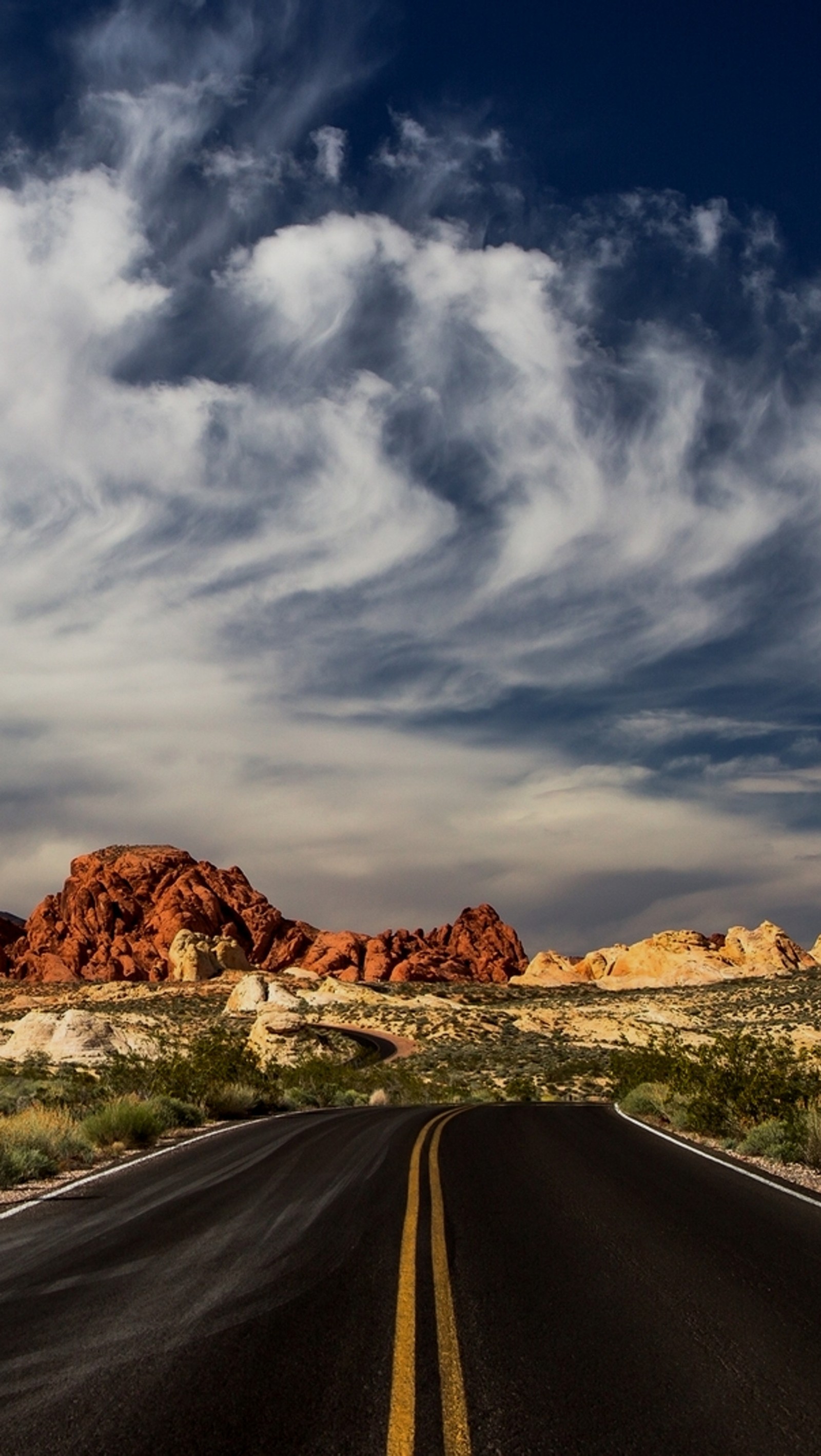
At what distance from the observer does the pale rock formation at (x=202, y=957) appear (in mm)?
105625

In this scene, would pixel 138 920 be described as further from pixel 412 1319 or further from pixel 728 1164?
pixel 412 1319

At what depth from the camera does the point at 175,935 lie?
13550 centimetres

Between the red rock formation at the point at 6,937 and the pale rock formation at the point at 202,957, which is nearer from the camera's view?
the pale rock formation at the point at 202,957

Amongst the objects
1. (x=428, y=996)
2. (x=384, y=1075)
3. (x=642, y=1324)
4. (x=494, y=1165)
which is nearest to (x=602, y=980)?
(x=428, y=996)

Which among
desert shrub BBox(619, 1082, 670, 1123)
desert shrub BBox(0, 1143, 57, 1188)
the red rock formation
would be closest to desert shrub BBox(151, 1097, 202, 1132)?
desert shrub BBox(0, 1143, 57, 1188)

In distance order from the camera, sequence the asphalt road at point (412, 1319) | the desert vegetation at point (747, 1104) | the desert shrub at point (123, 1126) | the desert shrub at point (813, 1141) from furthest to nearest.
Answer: the desert shrub at point (123, 1126)
the desert vegetation at point (747, 1104)
the desert shrub at point (813, 1141)
the asphalt road at point (412, 1319)

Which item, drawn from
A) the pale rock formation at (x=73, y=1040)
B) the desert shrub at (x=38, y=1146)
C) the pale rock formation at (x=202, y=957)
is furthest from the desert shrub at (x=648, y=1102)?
A: the pale rock formation at (x=202, y=957)

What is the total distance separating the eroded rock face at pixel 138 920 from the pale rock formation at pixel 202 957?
21.5 m

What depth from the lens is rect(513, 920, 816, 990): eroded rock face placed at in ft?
348

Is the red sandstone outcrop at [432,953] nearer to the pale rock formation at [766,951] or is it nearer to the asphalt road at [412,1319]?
the pale rock formation at [766,951]

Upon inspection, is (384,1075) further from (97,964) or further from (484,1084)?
(97,964)

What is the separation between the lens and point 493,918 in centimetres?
17900

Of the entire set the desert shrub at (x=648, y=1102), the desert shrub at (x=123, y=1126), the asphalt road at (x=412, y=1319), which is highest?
the asphalt road at (x=412, y=1319)

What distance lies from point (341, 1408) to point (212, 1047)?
2406 cm
